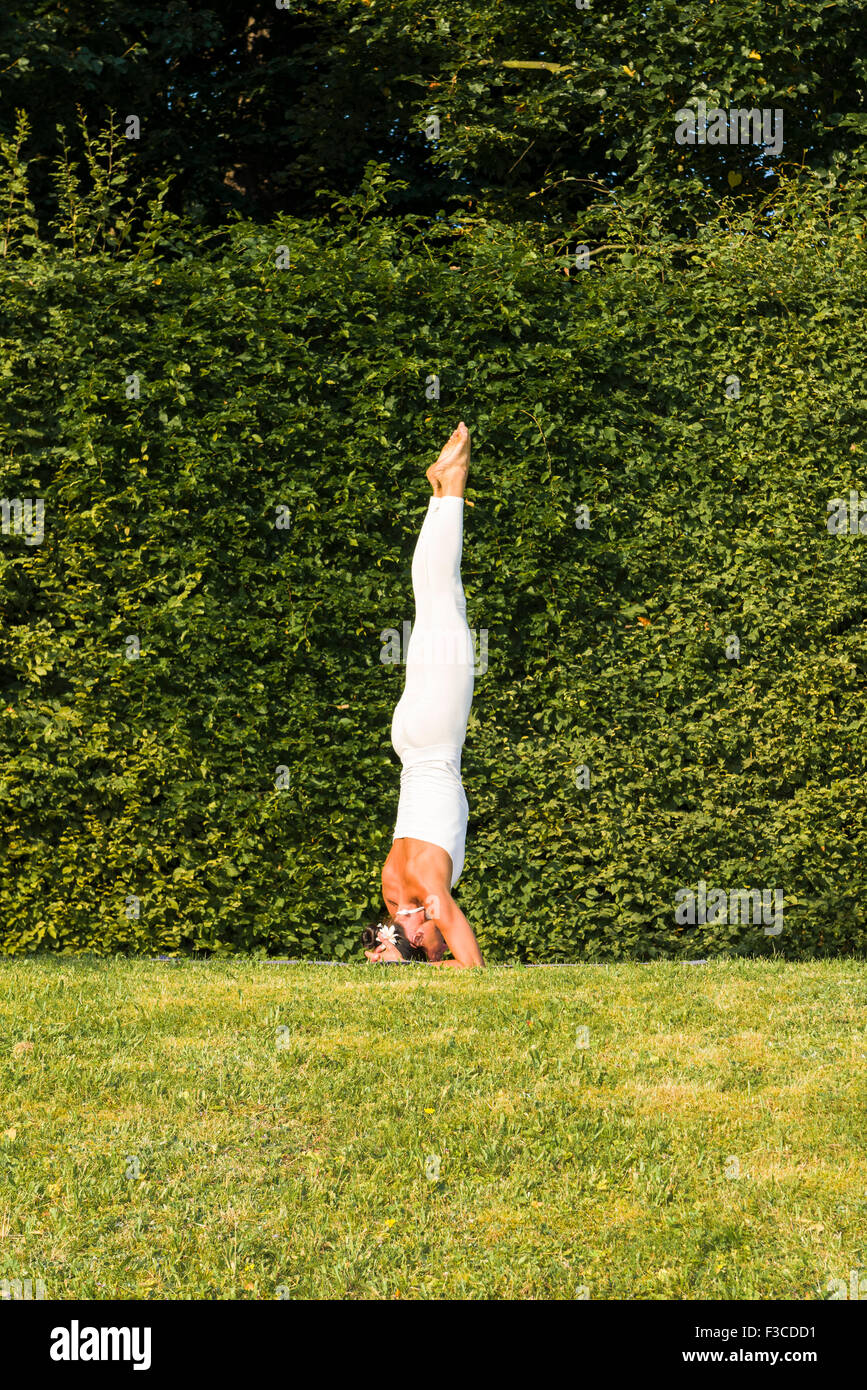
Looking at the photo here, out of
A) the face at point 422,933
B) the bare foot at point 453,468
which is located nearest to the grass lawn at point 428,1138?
the face at point 422,933

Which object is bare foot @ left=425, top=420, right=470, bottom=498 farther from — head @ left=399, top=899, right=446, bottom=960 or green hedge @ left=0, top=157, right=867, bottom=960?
head @ left=399, top=899, right=446, bottom=960

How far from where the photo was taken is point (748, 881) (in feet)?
27.6

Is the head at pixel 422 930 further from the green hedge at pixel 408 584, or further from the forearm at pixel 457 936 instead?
the green hedge at pixel 408 584

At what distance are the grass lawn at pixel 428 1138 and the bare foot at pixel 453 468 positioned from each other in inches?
114

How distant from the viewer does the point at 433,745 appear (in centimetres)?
771

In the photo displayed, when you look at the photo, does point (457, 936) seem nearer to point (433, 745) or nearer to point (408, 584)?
point (433, 745)

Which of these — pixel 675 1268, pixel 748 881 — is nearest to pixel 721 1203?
pixel 675 1268

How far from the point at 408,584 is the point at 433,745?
43.0 inches

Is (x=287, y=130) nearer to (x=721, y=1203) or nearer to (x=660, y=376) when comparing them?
(x=660, y=376)

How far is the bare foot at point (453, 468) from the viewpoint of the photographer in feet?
25.6

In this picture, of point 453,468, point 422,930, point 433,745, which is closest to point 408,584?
point 453,468

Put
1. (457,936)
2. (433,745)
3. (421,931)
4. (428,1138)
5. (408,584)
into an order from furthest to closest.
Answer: (408,584) → (433,745) → (421,931) → (457,936) → (428,1138)

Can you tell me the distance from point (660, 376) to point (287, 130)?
9.77m

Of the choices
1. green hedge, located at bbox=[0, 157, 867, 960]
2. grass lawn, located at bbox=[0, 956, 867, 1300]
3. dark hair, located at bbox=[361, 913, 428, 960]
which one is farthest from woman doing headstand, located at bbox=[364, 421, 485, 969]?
grass lawn, located at bbox=[0, 956, 867, 1300]
